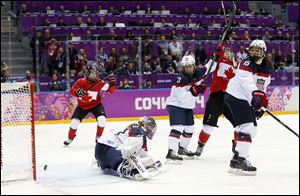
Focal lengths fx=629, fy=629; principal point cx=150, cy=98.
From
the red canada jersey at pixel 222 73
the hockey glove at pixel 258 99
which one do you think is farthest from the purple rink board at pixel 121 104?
the hockey glove at pixel 258 99

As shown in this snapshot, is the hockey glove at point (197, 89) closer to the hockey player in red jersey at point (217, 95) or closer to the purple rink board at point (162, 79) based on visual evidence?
the hockey player in red jersey at point (217, 95)

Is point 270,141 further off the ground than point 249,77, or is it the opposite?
point 249,77

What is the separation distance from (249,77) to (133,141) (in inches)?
48.9

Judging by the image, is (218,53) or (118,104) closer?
(218,53)

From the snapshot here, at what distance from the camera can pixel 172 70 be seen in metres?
13.8

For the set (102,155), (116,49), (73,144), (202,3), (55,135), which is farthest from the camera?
(202,3)

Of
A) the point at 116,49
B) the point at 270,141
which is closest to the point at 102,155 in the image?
the point at 270,141

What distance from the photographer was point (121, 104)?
12859mm

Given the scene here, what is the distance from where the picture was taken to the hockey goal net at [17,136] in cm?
581

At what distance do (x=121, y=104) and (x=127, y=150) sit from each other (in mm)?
7244

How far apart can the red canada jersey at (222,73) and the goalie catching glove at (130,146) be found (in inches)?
70.9

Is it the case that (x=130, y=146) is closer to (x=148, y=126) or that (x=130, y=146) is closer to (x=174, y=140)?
(x=148, y=126)

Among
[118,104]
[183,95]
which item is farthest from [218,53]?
[118,104]

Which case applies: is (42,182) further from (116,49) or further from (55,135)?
(116,49)
